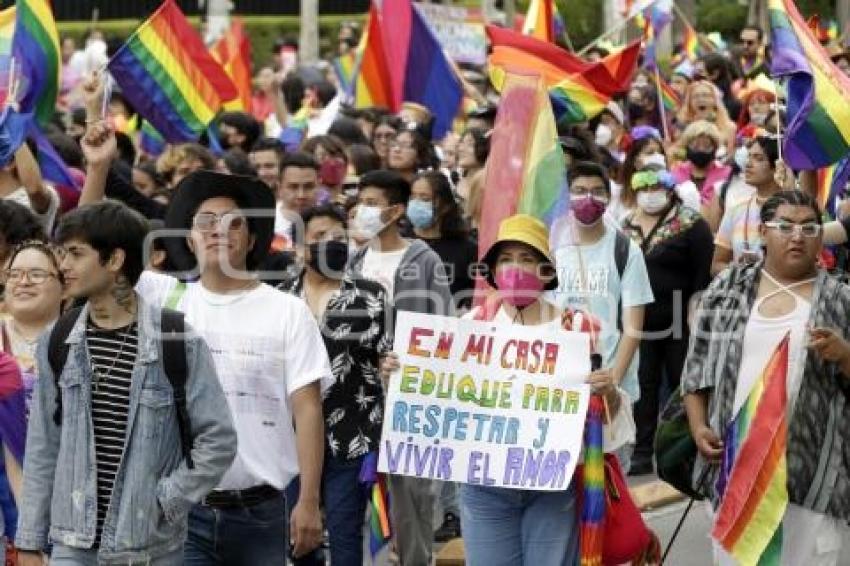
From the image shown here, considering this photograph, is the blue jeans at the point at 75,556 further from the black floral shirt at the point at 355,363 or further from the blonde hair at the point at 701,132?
the blonde hair at the point at 701,132

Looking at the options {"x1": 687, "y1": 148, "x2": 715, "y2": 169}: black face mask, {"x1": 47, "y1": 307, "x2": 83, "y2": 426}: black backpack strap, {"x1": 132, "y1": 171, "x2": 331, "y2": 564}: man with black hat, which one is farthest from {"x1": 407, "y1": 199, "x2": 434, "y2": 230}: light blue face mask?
{"x1": 47, "y1": 307, "x2": 83, "y2": 426}: black backpack strap

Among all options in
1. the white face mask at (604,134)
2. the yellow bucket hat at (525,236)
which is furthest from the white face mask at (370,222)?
the white face mask at (604,134)

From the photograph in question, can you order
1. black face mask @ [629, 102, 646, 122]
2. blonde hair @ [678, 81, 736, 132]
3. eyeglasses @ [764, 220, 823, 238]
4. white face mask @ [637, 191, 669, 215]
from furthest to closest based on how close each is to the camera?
black face mask @ [629, 102, 646, 122]
blonde hair @ [678, 81, 736, 132]
white face mask @ [637, 191, 669, 215]
eyeglasses @ [764, 220, 823, 238]

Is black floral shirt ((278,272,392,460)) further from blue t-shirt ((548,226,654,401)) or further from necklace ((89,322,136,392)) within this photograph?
A: necklace ((89,322,136,392))

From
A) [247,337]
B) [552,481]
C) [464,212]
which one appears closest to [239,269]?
[247,337]

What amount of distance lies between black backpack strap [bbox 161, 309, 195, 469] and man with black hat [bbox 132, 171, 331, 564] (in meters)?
0.66

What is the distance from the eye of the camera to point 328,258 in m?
8.30

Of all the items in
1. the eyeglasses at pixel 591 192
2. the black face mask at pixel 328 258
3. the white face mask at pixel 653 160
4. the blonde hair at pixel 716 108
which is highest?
the blonde hair at pixel 716 108

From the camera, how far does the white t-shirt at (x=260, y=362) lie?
6.63m

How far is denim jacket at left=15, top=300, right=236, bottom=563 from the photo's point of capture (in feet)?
19.0

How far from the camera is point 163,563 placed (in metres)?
5.95

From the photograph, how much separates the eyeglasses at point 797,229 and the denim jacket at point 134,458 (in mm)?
2161

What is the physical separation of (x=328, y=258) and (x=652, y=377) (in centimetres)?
419

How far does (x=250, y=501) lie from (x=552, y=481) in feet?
3.39
